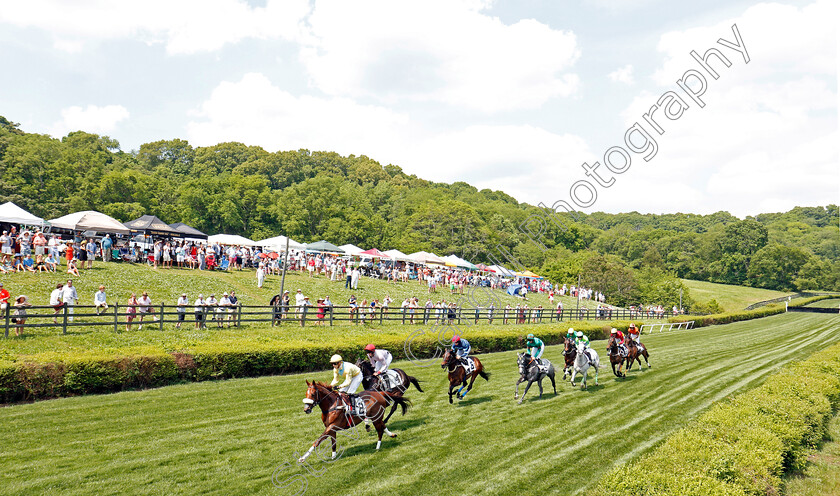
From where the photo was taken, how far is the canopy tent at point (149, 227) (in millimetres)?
31064

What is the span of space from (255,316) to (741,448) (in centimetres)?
2067

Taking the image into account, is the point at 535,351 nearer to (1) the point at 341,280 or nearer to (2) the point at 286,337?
(2) the point at 286,337

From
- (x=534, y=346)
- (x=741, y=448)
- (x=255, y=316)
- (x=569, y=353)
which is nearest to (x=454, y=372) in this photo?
(x=534, y=346)

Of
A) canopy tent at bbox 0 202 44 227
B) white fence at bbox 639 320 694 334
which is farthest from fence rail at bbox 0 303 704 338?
canopy tent at bbox 0 202 44 227

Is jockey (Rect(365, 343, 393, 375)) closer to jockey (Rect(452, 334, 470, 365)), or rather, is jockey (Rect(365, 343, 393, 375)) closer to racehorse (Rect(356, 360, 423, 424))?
racehorse (Rect(356, 360, 423, 424))

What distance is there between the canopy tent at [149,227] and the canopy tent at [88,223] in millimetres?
871

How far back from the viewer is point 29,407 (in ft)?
36.7

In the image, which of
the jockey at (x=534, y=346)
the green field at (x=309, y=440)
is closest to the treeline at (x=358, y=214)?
the jockey at (x=534, y=346)

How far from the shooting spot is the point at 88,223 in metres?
28.4

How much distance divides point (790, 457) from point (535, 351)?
6181 mm

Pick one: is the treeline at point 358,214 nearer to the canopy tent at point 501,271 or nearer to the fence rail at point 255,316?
the canopy tent at point 501,271

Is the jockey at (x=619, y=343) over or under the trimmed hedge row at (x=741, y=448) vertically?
over

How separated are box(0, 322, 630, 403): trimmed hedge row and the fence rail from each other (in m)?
2.92

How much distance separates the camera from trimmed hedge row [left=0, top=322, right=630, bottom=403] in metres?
11.7
